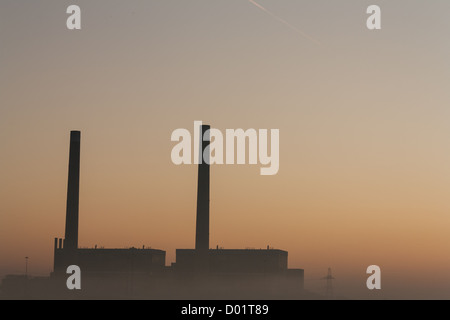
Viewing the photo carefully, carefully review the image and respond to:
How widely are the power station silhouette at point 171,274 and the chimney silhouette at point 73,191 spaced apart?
8 centimetres

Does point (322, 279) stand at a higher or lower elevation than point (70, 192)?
lower

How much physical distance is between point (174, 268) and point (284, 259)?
394 inches

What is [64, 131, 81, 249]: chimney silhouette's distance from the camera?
196 ft

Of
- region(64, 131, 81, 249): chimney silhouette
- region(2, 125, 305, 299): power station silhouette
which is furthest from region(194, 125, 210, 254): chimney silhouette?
region(64, 131, 81, 249): chimney silhouette

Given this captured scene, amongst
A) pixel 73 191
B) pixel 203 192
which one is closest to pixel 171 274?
pixel 203 192

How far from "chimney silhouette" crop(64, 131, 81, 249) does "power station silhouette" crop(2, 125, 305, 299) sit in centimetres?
8

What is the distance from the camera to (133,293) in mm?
66750

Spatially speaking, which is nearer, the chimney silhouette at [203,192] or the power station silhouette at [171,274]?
the chimney silhouette at [203,192]

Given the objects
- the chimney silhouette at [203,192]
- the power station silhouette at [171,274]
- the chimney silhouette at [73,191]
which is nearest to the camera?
the chimney silhouette at [203,192]

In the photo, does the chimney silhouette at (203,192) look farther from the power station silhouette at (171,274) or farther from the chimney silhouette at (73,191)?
the chimney silhouette at (73,191)

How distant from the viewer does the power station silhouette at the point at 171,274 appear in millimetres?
63906

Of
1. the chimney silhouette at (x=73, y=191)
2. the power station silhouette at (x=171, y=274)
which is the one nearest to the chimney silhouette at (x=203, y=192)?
the power station silhouette at (x=171, y=274)
